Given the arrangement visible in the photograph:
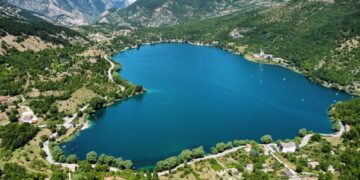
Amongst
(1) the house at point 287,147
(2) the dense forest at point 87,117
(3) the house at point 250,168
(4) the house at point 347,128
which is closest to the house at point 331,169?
(2) the dense forest at point 87,117

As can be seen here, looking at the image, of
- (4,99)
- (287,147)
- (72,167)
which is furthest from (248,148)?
(4,99)

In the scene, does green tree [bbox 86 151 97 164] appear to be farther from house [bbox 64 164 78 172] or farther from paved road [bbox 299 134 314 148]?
paved road [bbox 299 134 314 148]

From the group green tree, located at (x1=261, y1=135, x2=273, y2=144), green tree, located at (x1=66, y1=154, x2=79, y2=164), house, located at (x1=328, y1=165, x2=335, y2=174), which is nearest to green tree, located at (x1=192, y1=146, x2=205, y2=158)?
green tree, located at (x1=261, y1=135, x2=273, y2=144)

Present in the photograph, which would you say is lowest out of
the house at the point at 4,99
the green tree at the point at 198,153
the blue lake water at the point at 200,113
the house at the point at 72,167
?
the blue lake water at the point at 200,113

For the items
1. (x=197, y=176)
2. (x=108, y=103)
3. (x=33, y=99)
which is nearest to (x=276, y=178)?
(x=197, y=176)

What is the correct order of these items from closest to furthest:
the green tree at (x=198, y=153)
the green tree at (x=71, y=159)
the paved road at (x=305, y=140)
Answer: the green tree at (x=71, y=159), the green tree at (x=198, y=153), the paved road at (x=305, y=140)

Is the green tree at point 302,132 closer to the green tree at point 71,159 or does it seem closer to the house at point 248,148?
the house at point 248,148

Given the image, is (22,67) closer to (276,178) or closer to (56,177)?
(56,177)

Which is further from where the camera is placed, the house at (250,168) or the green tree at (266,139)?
the green tree at (266,139)
